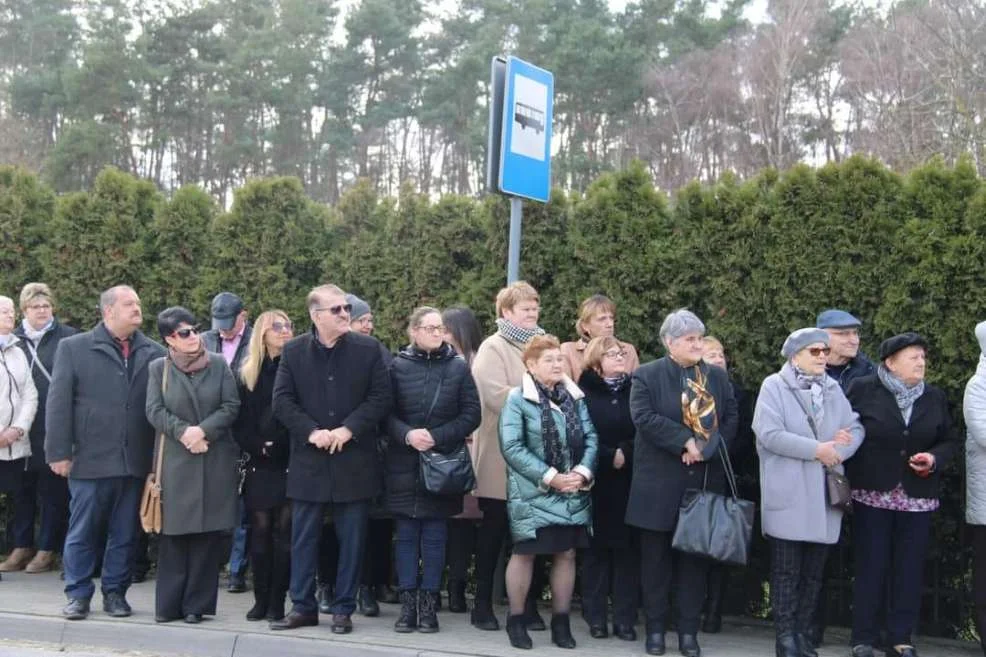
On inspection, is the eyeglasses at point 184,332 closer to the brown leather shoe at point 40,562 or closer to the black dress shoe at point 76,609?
the black dress shoe at point 76,609

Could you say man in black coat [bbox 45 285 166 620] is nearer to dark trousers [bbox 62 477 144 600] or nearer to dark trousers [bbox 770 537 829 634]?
dark trousers [bbox 62 477 144 600]

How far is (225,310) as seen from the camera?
8.23 metres

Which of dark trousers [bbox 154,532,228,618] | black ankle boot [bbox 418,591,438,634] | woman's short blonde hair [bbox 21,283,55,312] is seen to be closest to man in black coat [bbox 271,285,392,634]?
black ankle boot [bbox 418,591,438,634]

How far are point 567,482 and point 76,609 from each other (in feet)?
10.5

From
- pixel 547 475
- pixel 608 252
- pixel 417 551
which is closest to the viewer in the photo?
pixel 547 475

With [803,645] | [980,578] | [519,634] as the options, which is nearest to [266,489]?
[519,634]

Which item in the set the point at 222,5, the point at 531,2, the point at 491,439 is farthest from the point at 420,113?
the point at 491,439

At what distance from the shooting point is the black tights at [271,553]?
715cm

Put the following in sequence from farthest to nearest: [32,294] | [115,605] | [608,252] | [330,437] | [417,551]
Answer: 1. [32,294]
2. [608,252]
3. [115,605]
4. [417,551]
5. [330,437]

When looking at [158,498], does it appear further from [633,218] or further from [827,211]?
[827,211]

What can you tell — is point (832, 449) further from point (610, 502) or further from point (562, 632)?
point (562, 632)

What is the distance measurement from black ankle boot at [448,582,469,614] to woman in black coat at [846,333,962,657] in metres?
2.55

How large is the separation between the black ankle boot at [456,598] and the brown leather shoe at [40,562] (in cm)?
335

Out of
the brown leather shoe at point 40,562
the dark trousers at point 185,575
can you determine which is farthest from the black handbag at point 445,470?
the brown leather shoe at point 40,562
